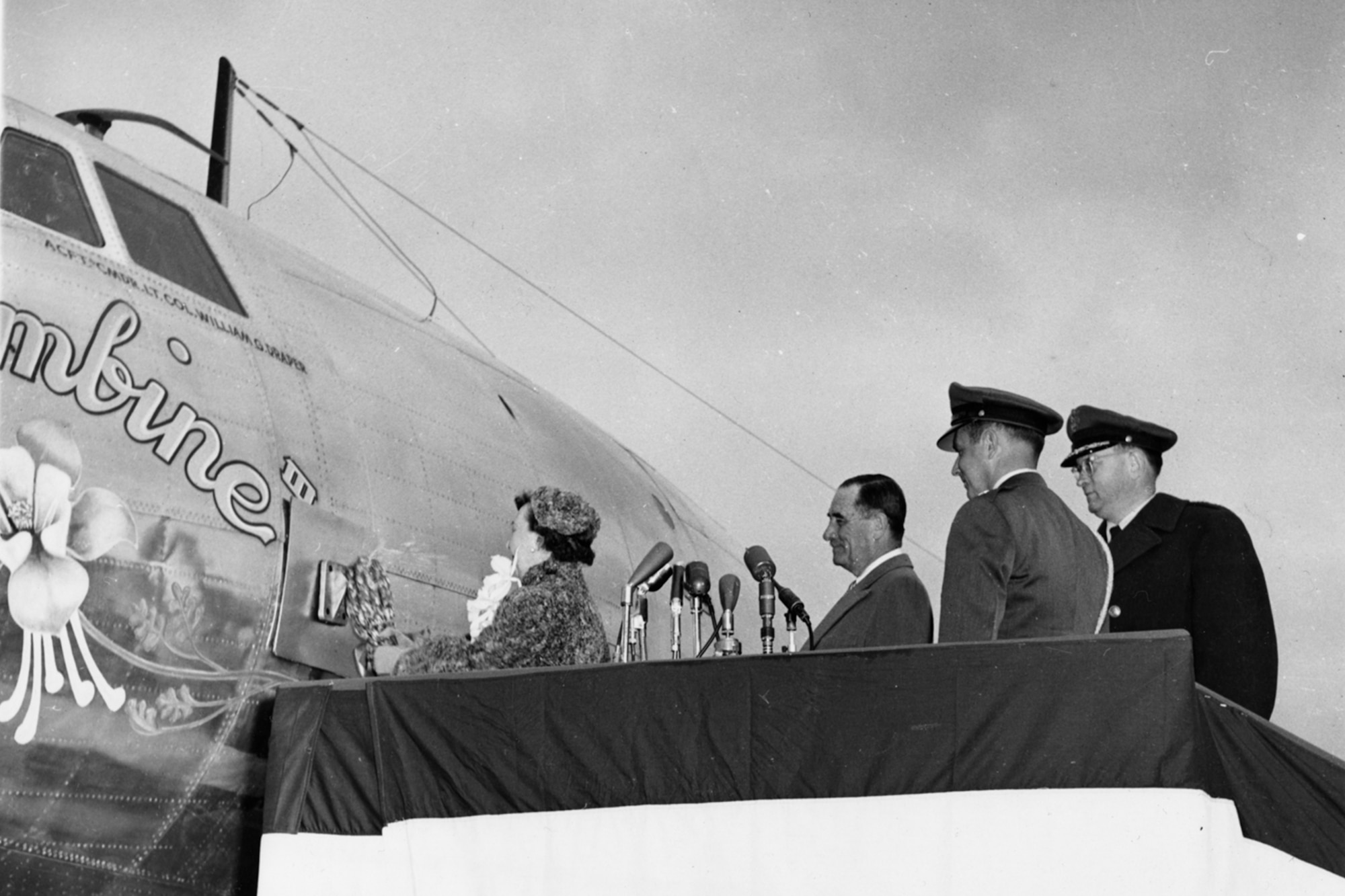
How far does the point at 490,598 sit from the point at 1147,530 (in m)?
2.48

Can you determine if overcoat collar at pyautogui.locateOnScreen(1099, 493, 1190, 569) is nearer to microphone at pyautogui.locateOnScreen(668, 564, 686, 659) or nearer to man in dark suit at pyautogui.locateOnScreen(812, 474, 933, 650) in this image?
man in dark suit at pyautogui.locateOnScreen(812, 474, 933, 650)

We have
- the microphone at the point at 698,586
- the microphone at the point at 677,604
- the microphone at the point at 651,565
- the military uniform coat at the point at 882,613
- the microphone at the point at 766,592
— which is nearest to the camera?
the military uniform coat at the point at 882,613

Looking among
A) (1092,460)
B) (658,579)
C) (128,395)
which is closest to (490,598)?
(658,579)

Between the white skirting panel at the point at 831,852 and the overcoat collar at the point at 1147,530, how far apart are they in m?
1.40

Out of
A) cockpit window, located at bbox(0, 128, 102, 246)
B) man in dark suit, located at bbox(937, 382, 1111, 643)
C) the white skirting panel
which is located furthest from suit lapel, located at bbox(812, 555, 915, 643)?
cockpit window, located at bbox(0, 128, 102, 246)

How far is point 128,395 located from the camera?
5.26 m

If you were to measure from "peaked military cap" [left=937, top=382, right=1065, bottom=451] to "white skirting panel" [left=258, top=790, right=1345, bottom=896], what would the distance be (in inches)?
64.5

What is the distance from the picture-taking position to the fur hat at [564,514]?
6.01 m

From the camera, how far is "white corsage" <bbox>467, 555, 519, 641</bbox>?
6191 mm

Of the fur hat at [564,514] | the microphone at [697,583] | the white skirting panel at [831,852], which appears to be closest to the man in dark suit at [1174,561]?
the white skirting panel at [831,852]

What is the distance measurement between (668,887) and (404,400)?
2.87m

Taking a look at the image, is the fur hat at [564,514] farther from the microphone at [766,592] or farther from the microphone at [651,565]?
the microphone at [766,592]

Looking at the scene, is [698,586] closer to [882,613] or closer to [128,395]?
[882,613]

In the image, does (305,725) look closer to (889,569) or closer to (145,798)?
(145,798)
